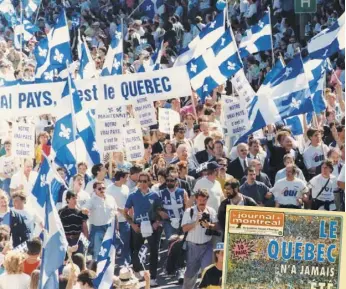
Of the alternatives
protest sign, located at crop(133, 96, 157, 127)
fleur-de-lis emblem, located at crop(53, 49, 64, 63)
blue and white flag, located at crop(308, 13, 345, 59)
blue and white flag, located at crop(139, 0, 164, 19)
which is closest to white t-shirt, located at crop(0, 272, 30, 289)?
protest sign, located at crop(133, 96, 157, 127)

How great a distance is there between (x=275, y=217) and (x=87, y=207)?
252 cm

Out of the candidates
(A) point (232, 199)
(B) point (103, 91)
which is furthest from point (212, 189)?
(B) point (103, 91)

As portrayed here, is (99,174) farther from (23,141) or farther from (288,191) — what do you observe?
(288,191)

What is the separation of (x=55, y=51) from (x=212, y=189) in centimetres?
398

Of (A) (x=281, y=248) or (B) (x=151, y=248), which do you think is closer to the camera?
(A) (x=281, y=248)

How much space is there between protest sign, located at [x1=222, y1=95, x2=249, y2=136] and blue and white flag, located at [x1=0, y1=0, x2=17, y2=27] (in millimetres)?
8242

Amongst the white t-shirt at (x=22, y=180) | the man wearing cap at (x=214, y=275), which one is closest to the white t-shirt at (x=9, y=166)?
the white t-shirt at (x=22, y=180)

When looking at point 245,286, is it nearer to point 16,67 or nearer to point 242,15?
point 16,67

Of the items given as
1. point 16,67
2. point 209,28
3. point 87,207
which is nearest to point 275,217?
point 87,207

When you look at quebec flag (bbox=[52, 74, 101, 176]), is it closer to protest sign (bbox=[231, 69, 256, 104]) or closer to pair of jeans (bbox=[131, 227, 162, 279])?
pair of jeans (bbox=[131, 227, 162, 279])

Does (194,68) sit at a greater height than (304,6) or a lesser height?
lesser

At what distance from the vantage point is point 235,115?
668 inches

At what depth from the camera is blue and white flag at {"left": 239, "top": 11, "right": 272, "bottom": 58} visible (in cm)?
1944

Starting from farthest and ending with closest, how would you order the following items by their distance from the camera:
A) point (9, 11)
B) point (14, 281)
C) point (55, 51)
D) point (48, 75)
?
point (9, 11)
point (48, 75)
point (55, 51)
point (14, 281)
